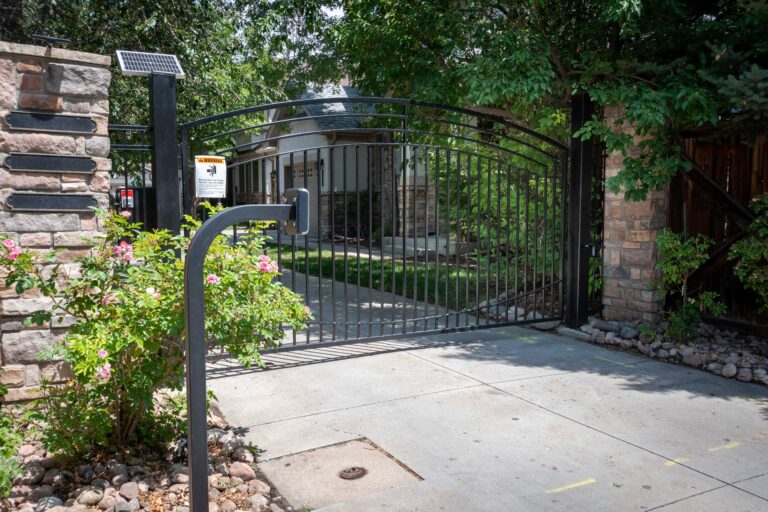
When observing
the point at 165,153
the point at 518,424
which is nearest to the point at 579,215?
the point at 518,424

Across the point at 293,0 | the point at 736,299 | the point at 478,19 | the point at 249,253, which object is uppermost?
the point at 293,0

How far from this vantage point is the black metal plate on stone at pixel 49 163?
4.04 meters

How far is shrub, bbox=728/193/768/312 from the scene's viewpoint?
5578 mm

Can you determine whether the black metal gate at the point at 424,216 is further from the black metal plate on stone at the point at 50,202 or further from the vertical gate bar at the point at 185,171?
the black metal plate on stone at the point at 50,202

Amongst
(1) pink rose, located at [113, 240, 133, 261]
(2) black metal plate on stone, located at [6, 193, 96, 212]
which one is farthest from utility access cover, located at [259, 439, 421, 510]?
(2) black metal plate on stone, located at [6, 193, 96, 212]

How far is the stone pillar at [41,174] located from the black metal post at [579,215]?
4.61 m

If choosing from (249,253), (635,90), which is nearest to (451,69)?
(635,90)

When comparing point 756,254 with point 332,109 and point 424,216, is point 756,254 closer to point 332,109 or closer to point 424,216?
point 424,216

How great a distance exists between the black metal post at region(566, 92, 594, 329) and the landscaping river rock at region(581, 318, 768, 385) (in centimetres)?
26

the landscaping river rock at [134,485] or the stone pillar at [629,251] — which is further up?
the stone pillar at [629,251]

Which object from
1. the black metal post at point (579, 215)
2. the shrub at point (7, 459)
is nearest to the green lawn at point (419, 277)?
the black metal post at point (579, 215)

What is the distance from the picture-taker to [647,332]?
607 centimetres

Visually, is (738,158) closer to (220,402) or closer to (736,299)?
(736,299)

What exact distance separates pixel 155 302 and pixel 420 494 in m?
1.65
